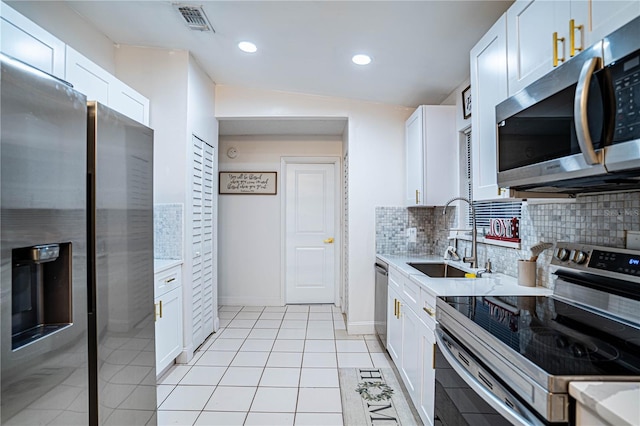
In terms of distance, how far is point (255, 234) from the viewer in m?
4.70

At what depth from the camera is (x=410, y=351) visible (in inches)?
86.5

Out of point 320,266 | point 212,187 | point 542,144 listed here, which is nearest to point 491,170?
point 542,144

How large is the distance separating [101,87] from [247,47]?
111 cm

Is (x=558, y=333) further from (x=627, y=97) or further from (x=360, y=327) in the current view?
(x=360, y=327)

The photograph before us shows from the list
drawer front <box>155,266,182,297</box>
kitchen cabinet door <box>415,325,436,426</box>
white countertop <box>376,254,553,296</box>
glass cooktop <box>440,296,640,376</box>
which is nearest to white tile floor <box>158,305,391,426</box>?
kitchen cabinet door <box>415,325,436,426</box>

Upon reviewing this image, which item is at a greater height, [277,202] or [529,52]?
[529,52]

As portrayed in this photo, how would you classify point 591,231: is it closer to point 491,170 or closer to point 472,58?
point 491,170

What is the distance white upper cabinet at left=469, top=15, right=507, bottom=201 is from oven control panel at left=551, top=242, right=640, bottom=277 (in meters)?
0.38

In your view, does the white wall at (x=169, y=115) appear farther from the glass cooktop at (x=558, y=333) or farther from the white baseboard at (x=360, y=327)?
the glass cooktop at (x=558, y=333)

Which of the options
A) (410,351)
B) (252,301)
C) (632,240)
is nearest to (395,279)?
(410,351)

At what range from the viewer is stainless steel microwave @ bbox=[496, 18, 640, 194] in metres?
0.89

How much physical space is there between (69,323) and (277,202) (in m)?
3.62

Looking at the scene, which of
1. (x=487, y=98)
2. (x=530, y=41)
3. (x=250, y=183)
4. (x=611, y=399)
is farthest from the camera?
(x=250, y=183)

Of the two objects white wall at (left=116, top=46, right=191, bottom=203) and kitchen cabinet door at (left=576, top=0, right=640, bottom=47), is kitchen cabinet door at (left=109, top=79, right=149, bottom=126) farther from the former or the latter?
kitchen cabinet door at (left=576, top=0, right=640, bottom=47)
